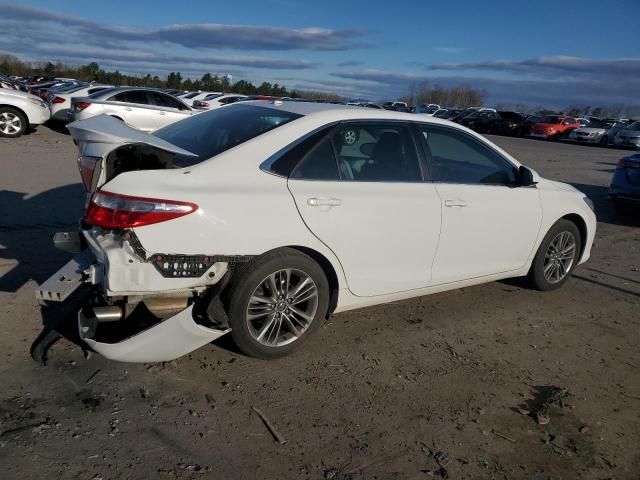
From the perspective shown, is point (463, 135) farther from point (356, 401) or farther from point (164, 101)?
point (164, 101)

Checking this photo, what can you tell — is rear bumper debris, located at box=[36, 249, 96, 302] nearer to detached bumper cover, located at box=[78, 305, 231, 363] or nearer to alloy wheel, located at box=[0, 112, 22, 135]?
A: detached bumper cover, located at box=[78, 305, 231, 363]

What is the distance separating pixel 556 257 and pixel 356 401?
3019 mm

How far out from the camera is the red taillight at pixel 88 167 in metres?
3.53

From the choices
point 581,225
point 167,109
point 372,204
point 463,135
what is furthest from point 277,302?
point 167,109

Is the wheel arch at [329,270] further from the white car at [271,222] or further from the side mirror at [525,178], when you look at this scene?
the side mirror at [525,178]

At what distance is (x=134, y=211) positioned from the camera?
3.15m

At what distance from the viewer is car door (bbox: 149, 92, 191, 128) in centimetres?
1641

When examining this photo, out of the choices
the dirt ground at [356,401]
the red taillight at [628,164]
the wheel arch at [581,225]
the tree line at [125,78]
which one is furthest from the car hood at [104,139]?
the tree line at [125,78]

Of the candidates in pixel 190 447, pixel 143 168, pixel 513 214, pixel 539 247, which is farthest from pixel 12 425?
pixel 539 247

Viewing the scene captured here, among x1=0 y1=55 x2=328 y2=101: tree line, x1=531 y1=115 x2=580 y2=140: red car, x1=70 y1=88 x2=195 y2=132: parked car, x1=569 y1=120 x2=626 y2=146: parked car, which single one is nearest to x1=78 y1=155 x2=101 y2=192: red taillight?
x1=70 y1=88 x2=195 y2=132: parked car

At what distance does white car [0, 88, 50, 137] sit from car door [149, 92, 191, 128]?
3.06m

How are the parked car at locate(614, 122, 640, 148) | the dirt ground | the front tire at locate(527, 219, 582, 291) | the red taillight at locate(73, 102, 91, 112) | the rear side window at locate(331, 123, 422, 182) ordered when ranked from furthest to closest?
the parked car at locate(614, 122, 640, 148), the red taillight at locate(73, 102, 91, 112), the front tire at locate(527, 219, 582, 291), the rear side window at locate(331, 123, 422, 182), the dirt ground

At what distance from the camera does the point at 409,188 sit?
4168 millimetres

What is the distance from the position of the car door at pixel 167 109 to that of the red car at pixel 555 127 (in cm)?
2592
